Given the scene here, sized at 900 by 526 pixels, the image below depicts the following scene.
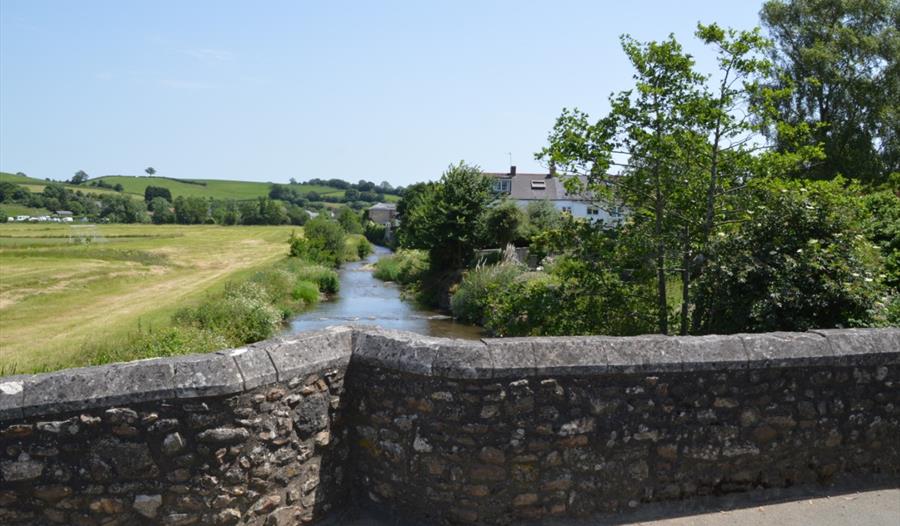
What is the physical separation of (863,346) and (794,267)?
227 centimetres

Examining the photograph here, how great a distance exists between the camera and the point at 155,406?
3898mm

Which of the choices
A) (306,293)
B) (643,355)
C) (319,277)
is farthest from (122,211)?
(643,355)

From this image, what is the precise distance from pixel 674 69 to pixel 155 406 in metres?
7.94

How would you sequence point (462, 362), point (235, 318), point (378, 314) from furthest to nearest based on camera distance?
point (378, 314), point (235, 318), point (462, 362)

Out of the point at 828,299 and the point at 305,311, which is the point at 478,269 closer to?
the point at 305,311

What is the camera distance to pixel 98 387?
3.80 meters

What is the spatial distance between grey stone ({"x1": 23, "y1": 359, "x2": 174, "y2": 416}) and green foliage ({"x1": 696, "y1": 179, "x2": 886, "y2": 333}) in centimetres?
562

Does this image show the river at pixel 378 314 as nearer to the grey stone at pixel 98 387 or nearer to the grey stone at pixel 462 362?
the grey stone at pixel 462 362

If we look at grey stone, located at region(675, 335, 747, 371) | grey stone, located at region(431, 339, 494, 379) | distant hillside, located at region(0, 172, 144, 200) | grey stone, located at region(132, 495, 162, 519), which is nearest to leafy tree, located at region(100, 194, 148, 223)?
distant hillside, located at region(0, 172, 144, 200)

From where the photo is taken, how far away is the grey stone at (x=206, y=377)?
390cm

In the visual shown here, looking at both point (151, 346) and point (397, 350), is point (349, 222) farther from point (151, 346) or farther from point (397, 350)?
point (397, 350)

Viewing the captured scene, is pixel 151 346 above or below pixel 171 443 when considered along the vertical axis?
below

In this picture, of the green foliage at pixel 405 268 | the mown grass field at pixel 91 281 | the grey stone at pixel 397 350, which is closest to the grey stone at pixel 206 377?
the grey stone at pixel 397 350

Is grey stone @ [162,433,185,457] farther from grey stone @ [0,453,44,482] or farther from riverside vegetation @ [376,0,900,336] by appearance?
riverside vegetation @ [376,0,900,336]
